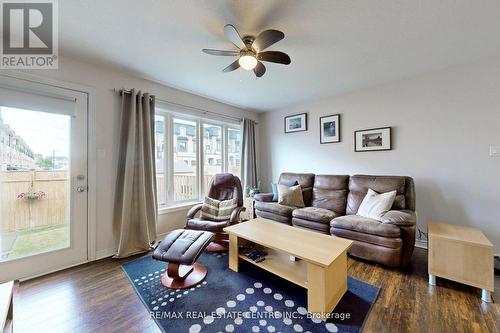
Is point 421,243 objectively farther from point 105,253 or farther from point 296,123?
point 105,253

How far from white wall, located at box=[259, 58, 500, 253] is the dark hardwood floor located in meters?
1.14

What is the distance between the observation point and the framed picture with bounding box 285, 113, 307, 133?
405 cm

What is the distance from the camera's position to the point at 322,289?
4.99 feet

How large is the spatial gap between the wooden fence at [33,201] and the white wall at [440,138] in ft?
13.0

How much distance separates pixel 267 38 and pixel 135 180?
2354 millimetres

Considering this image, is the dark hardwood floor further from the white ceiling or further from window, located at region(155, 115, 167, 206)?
the white ceiling

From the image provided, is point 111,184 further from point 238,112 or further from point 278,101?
point 278,101

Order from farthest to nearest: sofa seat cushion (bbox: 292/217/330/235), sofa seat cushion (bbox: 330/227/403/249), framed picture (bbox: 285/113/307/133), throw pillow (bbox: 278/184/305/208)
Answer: framed picture (bbox: 285/113/307/133)
throw pillow (bbox: 278/184/305/208)
sofa seat cushion (bbox: 292/217/330/235)
sofa seat cushion (bbox: 330/227/403/249)

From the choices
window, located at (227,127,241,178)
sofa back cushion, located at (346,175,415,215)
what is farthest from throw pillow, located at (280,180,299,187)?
window, located at (227,127,241,178)

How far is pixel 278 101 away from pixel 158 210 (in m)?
2.90

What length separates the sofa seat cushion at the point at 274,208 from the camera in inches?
127

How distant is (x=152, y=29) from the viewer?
189cm

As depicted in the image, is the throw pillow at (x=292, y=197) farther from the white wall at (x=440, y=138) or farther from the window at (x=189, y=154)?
the window at (x=189, y=154)

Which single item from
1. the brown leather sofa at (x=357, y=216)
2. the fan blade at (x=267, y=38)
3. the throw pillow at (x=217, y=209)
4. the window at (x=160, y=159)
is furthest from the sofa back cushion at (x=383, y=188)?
the window at (x=160, y=159)
